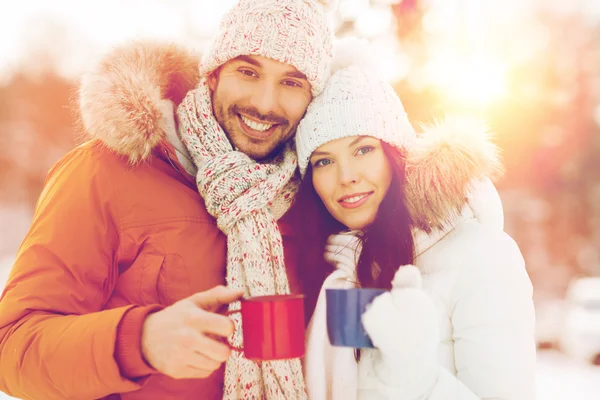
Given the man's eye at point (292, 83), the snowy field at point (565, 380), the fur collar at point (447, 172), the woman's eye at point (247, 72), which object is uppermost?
the woman's eye at point (247, 72)

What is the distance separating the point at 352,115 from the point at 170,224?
82 centimetres

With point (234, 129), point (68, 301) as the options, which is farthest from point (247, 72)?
point (68, 301)

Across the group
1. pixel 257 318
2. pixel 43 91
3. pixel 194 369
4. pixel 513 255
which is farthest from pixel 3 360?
pixel 43 91

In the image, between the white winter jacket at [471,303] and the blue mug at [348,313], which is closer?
the blue mug at [348,313]

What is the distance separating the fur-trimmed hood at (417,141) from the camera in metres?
2.10

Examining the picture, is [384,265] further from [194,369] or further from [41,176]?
[41,176]

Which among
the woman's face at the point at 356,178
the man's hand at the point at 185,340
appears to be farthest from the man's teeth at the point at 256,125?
the man's hand at the point at 185,340

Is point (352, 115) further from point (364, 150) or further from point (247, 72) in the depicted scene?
point (247, 72)

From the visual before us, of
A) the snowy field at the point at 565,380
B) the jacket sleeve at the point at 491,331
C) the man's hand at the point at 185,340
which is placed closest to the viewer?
the man's hand at the point at 185,340

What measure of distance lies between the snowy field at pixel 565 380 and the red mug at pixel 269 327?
5834mm

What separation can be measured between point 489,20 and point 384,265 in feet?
31.5

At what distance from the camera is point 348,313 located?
1585 mm

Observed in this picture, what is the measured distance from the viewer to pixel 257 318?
154 centimetres

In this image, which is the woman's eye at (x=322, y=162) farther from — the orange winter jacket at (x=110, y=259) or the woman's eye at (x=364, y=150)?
the orange winter jacket at (x=110, y=259)
